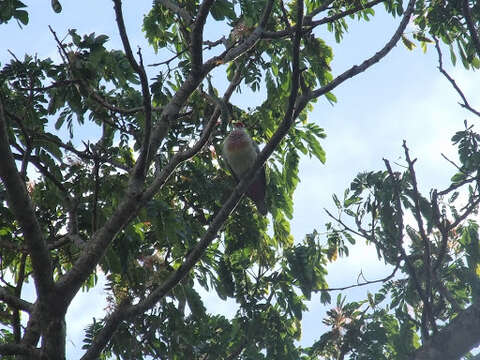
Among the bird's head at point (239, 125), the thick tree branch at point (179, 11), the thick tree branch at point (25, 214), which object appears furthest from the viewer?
the bird's head at point (239, 125)

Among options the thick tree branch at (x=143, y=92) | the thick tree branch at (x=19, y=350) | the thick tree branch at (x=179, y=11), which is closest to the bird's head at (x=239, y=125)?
the thick tree branch at (x=179, y=11)

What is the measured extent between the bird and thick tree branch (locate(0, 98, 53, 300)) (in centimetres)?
271

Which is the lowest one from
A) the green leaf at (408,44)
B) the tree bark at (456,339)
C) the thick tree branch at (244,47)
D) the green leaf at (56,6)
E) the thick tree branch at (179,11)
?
the tree bark at (456,339)

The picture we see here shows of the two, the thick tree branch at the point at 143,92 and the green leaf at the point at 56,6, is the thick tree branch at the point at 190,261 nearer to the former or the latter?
the thick tree branch at the point at 143,92

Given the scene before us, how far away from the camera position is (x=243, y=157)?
599 cm

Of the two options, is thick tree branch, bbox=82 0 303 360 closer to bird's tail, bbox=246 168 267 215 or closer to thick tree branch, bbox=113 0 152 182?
thick tree branch, bbox=113 0 152 182

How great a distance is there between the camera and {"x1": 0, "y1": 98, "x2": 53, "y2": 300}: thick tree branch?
276 centimetres

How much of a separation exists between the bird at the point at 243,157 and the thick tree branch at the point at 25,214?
2710mm

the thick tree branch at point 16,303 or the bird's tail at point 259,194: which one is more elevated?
the bird's tail at point 259,194

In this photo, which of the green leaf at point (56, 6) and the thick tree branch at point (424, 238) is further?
the thick tree branch at point (424, 238)

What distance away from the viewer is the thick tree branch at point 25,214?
109 inches

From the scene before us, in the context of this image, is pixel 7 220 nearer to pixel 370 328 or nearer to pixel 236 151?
pixel 236 151

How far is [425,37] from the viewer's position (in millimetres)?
5457

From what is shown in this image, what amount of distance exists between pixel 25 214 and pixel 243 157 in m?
3.37
